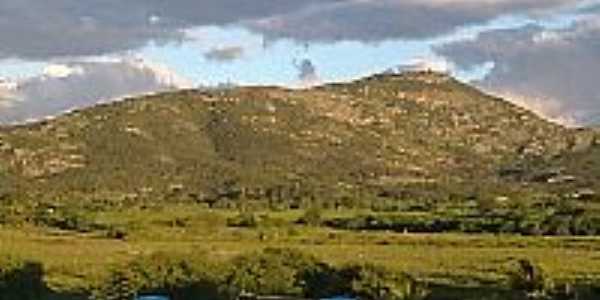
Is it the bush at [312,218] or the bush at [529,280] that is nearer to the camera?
the bush at [529,280]

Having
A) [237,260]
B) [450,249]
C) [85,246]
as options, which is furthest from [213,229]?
[237,260]

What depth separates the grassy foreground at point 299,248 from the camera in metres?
97.1

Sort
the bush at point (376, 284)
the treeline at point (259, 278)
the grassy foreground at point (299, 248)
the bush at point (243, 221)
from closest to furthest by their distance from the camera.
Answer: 1. the treeline at point (259, 278)
2. the bush at point (376, 284)
3. the grassy foreground at point (299, 248)
4. the bush at point (243, 221)

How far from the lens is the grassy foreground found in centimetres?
9706

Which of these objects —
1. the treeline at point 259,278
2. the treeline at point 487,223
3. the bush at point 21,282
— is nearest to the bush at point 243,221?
the treeline at point 487,223

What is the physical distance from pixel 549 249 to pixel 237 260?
50022mm

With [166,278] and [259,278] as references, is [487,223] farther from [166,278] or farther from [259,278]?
[166,278]

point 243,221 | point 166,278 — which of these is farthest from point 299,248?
point 243,221

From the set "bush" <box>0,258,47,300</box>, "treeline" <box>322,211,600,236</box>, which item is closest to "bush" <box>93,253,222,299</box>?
"bush" <box>0,258,47,300</box>

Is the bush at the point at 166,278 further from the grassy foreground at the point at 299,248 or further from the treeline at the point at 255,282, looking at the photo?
the grassy foreground at the point at 299,248

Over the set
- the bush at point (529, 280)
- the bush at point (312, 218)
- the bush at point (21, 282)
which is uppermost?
the bush at point (21, 282)

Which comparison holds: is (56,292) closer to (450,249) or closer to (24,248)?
(24,248)

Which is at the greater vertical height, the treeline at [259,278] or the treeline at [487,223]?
the treeline at [259,278]

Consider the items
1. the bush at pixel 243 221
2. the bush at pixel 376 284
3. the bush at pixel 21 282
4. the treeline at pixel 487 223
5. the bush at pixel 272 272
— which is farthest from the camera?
the bush at pixel 243 221
